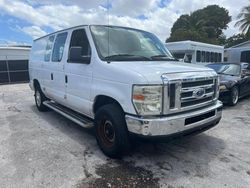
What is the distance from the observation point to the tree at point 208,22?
38.4 metres

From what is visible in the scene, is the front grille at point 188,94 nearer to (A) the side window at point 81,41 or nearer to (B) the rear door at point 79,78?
(B) the rear door at point 79,78

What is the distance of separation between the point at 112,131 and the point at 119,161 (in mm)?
483

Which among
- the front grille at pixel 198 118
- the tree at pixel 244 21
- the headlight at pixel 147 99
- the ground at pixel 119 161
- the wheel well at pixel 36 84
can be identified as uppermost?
the tree at pixel 244 21

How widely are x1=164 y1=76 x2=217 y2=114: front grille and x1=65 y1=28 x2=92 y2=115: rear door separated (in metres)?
1.56

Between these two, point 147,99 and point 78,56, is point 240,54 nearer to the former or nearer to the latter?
point 78,56

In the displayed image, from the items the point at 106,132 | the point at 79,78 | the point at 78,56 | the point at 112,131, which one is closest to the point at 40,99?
the point at 79,78

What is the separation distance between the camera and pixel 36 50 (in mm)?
7309

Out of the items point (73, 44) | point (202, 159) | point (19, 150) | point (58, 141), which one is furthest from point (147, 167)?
point (73, 44)

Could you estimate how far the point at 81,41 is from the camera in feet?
14.9

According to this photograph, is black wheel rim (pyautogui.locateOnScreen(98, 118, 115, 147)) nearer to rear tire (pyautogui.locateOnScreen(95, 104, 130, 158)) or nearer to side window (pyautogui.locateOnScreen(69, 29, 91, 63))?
rear tire (pyautogui.locateOnScreen(95, 104, 130, 158))

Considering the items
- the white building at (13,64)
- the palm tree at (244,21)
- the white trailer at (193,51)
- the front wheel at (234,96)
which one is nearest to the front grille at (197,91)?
the front wheel at (234,96)

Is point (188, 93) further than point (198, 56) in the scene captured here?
No

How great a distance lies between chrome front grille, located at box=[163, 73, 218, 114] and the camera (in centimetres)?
322

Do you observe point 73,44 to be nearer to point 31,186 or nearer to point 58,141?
point 58,141
